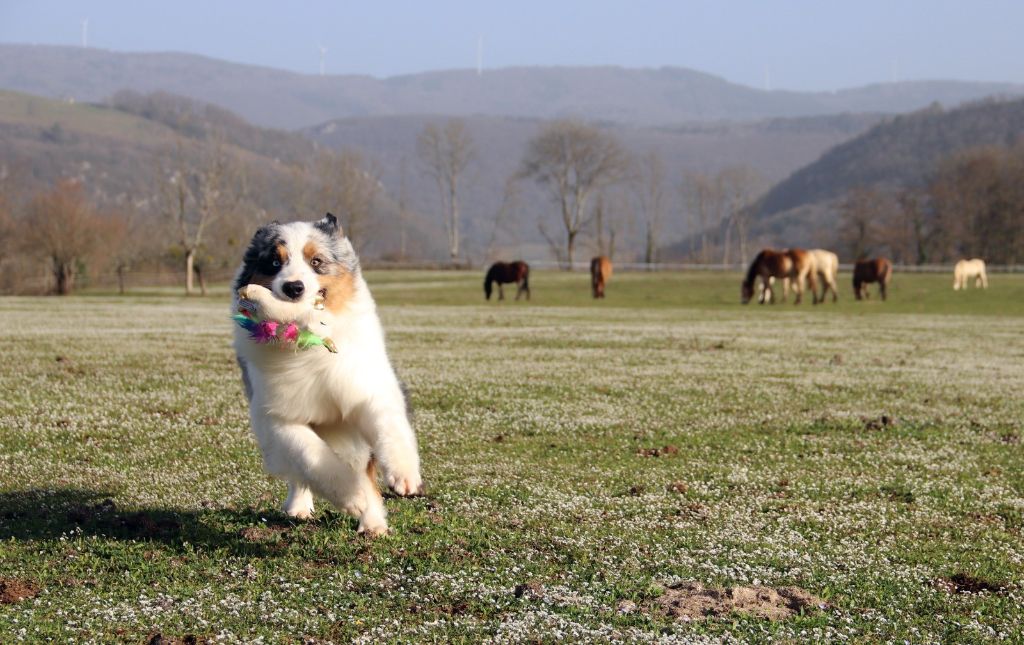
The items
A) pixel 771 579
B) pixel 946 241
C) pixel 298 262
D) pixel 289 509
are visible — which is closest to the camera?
pixel 771 579

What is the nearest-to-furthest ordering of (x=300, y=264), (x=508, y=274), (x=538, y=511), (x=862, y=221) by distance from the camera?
(x=300, y=264) < (x=538, y=511) < (x=508, y=274) < (x=862, y=221)

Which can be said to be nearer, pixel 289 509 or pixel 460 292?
pixel 289 509

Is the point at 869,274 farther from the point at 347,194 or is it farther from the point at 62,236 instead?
the point at 347,194

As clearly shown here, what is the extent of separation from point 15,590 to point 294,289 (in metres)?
2.67

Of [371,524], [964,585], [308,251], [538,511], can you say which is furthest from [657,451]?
[308,251]

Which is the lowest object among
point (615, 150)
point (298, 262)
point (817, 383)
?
point (817, 383)

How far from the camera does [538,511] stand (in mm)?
9227

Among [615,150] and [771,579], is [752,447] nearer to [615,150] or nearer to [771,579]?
[771,579]

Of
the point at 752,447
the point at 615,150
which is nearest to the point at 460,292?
the point at 752,447

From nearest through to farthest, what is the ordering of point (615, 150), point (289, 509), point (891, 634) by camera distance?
point (891, 634) < point (289, 509) < point (615, 150)

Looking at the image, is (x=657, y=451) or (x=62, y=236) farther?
(x=62, y=236)

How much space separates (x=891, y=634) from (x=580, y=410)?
389 inches

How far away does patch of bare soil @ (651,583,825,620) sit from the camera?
6.58m

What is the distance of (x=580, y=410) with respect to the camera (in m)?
16.1
